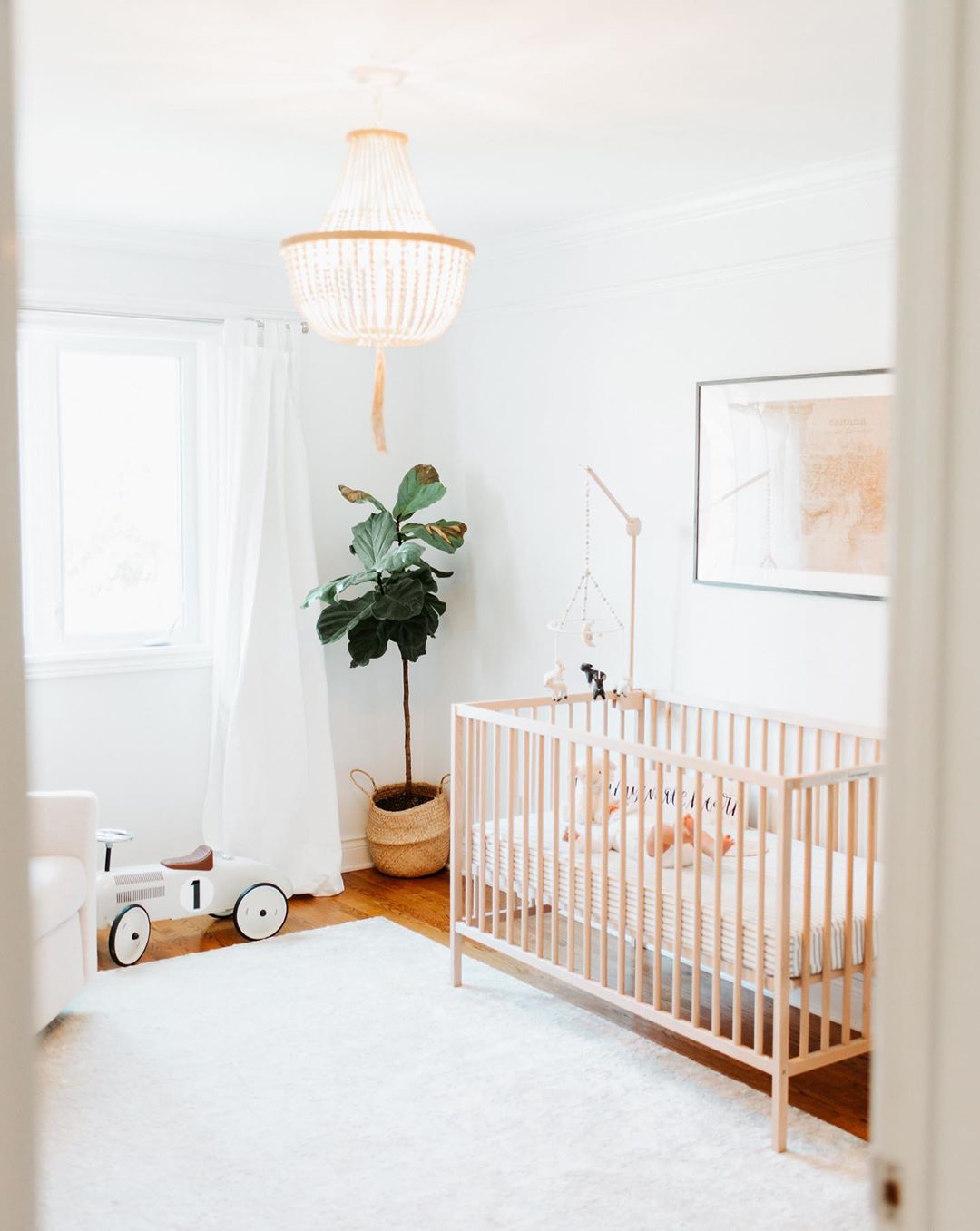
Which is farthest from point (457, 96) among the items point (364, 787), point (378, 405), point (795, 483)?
point (364, 787)

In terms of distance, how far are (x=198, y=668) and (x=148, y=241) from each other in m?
1.52

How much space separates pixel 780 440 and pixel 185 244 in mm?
2250

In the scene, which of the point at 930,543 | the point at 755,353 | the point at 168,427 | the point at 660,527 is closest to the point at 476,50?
the point at 755,353

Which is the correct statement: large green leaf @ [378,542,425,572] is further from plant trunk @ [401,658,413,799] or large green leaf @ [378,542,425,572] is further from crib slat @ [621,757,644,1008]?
crib slat @ [621,757,644,1008]

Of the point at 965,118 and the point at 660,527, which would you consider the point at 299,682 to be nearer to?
the point at 660,527

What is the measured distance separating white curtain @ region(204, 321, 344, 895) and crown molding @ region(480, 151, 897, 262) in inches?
37.2

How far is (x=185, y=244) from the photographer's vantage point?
466cm

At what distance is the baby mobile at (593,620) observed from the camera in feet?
13.6

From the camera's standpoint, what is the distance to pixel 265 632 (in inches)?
189

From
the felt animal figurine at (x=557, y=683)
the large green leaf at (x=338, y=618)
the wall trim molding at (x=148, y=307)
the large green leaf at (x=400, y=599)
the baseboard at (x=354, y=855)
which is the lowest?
the baseboard at (x=354, y=855)

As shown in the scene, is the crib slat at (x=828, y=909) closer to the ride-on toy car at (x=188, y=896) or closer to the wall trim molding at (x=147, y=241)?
the ride-on toy car at (x=188, y=896)

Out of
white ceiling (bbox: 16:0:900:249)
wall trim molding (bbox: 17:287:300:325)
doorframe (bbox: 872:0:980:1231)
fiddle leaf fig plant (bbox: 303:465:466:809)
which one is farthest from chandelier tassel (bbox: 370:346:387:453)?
doorframe (bbox: 872:0:980:1231)

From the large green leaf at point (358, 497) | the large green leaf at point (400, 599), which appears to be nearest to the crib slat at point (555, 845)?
the large green leaf at point (400, 599)

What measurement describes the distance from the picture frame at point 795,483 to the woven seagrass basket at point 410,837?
5.07 feet
